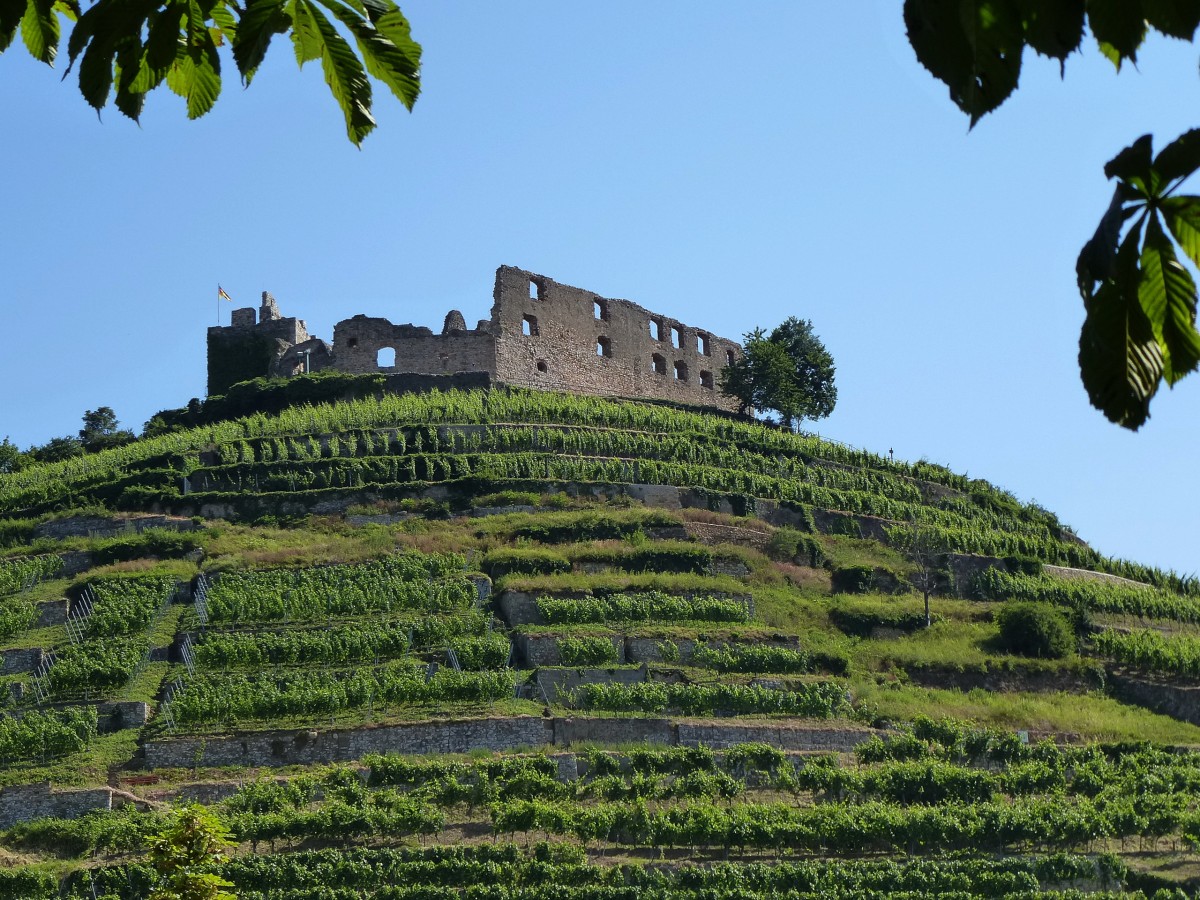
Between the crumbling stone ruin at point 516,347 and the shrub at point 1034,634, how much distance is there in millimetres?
18115

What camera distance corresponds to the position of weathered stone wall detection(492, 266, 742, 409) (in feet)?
154

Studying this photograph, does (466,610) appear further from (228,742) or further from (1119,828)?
(1119,828)

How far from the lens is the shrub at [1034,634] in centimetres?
3291

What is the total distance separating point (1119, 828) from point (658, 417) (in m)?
23.1

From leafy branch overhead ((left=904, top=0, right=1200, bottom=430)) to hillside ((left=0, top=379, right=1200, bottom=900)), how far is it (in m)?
19.5

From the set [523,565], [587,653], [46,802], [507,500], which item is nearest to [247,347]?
[507,500]

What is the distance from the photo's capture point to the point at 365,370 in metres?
46.0

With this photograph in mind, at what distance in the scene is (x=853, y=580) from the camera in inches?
1415

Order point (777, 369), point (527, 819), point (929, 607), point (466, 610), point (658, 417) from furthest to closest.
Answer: point (777, 369), point (658, 417), point (929, 607), point (466, 610), point (527, 819)

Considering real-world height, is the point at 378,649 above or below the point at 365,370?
below

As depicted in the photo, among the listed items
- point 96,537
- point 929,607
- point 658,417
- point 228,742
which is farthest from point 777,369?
point 228,742

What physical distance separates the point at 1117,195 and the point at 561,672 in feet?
87.9

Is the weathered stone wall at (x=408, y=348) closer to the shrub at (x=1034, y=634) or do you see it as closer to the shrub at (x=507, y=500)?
the shrub at (x=507, y=500)

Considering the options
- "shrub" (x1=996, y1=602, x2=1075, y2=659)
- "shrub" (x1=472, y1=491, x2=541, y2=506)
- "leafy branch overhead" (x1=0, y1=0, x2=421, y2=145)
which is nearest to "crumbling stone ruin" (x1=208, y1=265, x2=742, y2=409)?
"shrub" (x1=472, y1=491, x2=541, y2=506)
